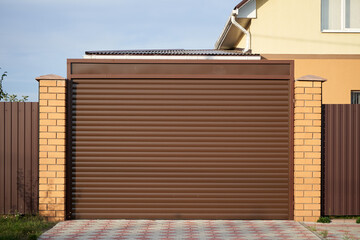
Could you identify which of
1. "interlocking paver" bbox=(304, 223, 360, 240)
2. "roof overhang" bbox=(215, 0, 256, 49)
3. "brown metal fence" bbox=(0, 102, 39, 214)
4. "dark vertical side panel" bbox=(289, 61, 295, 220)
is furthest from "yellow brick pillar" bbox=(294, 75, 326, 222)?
"roof overhang" bbox=(215, 0, 256, 49)

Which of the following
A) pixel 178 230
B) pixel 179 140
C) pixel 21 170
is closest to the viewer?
pixel 178 230

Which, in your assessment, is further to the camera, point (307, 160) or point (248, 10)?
point (248, 10)

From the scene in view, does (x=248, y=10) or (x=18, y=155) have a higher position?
(x=248, y=10)

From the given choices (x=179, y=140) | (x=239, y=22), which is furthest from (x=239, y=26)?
(x=179, y=140)

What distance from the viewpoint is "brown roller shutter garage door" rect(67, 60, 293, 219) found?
7.64 meters

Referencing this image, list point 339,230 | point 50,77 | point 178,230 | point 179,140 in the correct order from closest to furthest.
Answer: point 178,230, point 339,230, point 50,77, point 179,140

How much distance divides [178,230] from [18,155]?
3095mm

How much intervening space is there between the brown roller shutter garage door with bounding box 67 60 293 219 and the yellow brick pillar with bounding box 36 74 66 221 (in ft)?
0.78

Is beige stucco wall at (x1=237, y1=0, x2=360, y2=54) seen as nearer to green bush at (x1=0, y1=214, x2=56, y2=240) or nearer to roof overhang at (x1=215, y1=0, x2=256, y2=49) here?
roof overhang at (x1=215, y1=0, x2=256, y2=49)

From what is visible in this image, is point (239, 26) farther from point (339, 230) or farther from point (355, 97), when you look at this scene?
point (339, 230)

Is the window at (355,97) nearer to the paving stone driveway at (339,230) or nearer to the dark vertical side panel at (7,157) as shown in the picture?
the paving stone driveway at (339,230)

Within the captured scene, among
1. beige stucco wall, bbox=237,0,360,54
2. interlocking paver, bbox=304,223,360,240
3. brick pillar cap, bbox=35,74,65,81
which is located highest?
beige stucco wall, bbox=237,0,360,54

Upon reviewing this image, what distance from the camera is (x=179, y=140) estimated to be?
303 inches

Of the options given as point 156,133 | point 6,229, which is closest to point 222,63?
point 156,133
